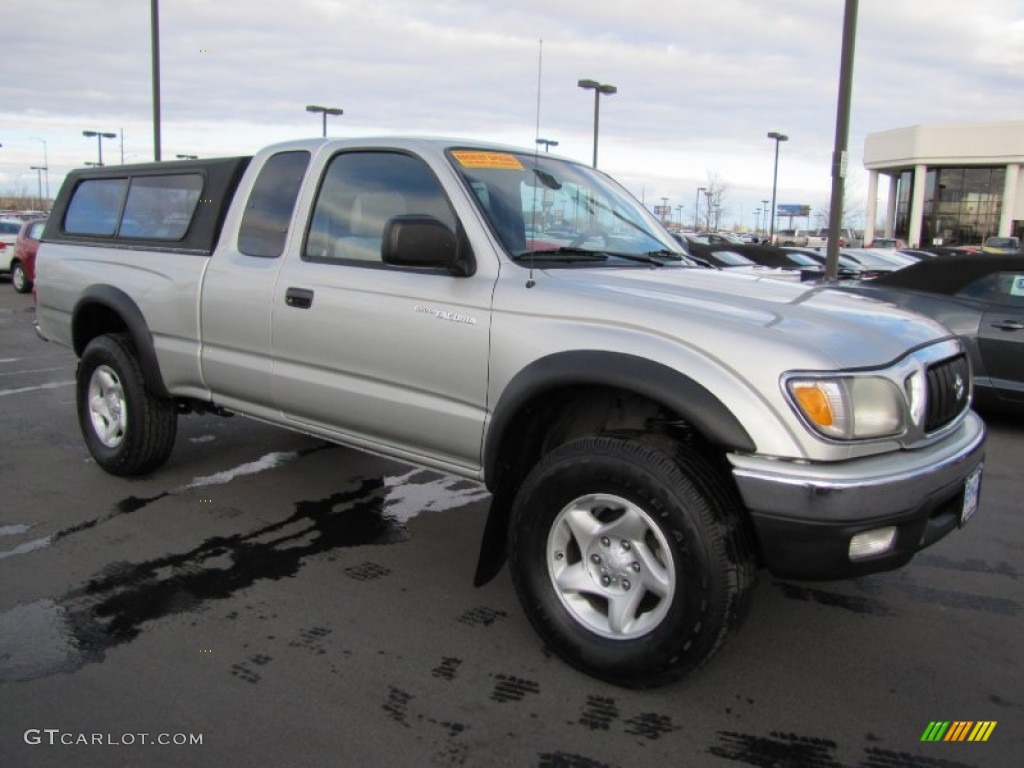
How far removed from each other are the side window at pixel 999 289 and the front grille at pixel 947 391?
4.38 m

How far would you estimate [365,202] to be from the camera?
13.0ft

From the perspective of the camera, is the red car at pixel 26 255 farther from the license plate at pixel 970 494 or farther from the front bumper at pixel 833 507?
the license plate at pixel 970 494

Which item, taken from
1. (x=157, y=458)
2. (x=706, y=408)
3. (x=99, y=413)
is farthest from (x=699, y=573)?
(x=99, y=413)

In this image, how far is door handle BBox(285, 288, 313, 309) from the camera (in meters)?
3.96

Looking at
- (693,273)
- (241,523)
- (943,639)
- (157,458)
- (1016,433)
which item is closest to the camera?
(943,639)

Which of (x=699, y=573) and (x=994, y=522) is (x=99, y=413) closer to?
(x=699, y=573)

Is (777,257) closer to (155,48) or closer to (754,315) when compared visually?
(155,48)

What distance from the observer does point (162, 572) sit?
3.89m

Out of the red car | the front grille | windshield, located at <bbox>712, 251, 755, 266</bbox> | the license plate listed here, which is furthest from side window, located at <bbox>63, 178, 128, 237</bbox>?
the red car

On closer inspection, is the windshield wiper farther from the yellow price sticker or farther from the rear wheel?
the rear wheel

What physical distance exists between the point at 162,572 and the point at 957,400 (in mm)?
3391

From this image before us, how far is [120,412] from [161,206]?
1271mm

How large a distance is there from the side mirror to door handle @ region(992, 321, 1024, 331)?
5551 millimetres

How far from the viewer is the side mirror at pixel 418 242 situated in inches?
129
